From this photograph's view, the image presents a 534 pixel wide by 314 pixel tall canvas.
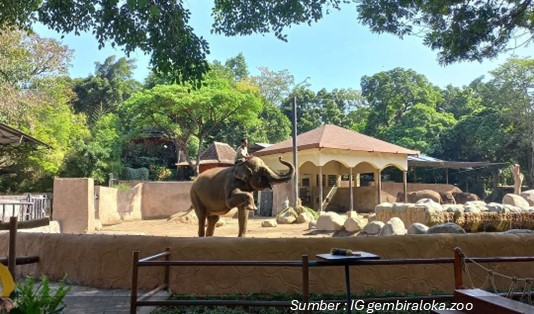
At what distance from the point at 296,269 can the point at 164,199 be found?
62.3ft

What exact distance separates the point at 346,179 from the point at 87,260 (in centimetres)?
2852

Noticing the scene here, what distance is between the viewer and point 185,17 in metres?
8.52

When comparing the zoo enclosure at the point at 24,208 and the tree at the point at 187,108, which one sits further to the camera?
the tree at the point at 187,108

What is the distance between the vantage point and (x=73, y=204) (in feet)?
52.0

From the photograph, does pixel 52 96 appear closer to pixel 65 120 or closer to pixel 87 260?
pixel 65 120

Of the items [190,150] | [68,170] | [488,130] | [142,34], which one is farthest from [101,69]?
[142,34]

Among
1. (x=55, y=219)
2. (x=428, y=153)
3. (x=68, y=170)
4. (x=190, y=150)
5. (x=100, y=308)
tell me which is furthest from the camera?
(x=428, y=153)

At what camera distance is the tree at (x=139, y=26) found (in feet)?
26.7

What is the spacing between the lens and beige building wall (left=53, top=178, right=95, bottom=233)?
1578 cm

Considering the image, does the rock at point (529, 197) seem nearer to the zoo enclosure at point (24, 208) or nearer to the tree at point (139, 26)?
the tree at point (139, 26)

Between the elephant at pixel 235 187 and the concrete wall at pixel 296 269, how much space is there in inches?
75.2

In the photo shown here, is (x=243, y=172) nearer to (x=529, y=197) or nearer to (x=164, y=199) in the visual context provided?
(x=164, y=199)

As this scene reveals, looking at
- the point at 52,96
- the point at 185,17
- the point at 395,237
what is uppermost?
the point at 52,96

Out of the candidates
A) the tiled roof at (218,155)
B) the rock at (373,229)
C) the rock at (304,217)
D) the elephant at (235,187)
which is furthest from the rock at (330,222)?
the tiled roof at (218,155)
